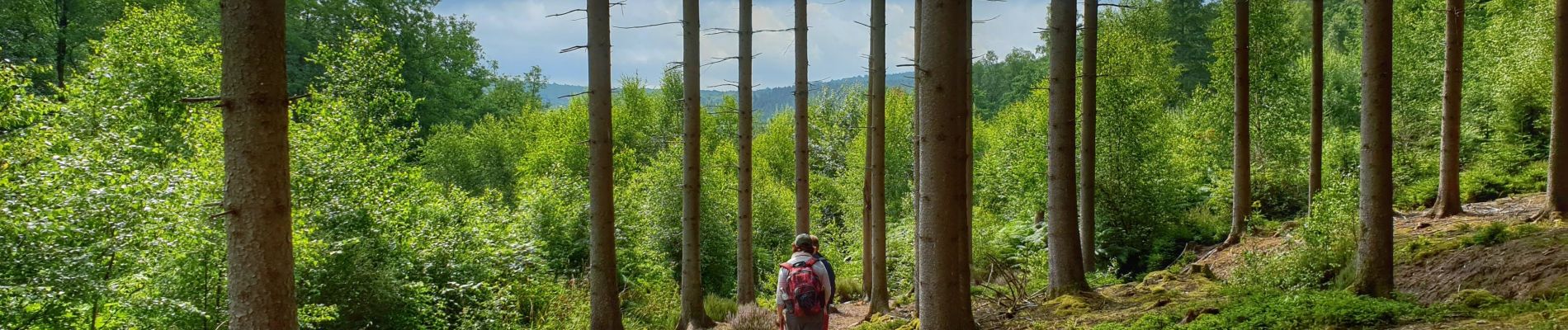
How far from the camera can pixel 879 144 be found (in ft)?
41.0

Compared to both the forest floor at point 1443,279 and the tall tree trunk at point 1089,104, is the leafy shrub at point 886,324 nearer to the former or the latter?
the forest floor at point 1443,279

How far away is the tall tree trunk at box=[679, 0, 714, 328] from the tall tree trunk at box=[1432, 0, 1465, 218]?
10765mm

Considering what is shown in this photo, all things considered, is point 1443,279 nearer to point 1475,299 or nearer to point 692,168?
point 1475,299

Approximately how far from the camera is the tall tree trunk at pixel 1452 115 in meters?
11.2

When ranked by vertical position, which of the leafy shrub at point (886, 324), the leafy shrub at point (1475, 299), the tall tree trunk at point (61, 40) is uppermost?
the tall tree trunk at point (61, 40)

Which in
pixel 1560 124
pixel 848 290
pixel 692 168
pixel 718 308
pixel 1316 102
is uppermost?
pixel 1316 102

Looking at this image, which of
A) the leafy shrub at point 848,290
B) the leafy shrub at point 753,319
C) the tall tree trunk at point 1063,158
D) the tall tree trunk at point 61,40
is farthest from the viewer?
the tall tree trunk at point 61,40

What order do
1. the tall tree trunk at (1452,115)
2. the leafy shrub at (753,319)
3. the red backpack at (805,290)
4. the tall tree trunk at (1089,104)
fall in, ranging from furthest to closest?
the leafy shrub at (753,319) < the tall tree trunk at (1452,115) < the tall tree trunk at (1089,104) < the red backpack at (805,290)

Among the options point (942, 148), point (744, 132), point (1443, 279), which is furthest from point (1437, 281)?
point (744, 132)

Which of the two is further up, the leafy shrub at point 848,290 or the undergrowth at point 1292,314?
the undergrowth at point 1292,314

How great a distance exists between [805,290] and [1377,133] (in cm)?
518

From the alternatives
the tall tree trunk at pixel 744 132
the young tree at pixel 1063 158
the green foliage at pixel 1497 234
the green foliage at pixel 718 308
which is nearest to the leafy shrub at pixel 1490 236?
the green foliage at pixel 1497 234

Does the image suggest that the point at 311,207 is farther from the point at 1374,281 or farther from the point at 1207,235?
the point at 1207,235

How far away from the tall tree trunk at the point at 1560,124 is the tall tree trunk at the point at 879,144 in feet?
27.7
